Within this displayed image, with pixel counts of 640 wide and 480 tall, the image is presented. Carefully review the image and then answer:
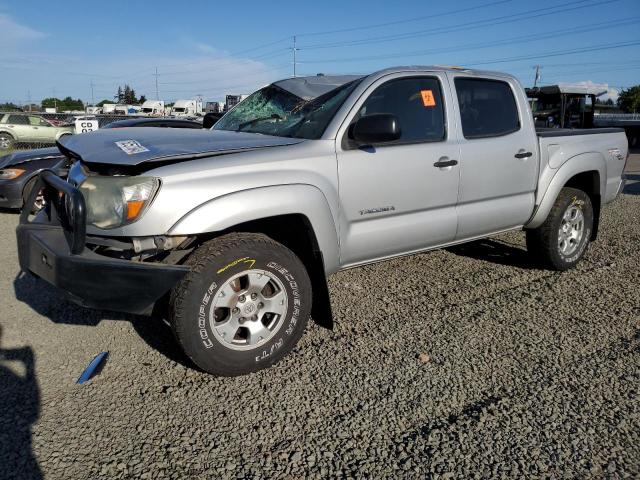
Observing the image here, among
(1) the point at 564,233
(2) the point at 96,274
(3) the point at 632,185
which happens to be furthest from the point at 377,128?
(3) the point at 632,185

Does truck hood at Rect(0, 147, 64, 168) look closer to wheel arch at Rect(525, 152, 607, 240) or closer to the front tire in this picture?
the front tire

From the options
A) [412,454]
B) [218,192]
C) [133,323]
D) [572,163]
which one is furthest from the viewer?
[572,163]

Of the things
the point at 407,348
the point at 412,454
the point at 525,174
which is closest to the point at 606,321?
the point at 525,174

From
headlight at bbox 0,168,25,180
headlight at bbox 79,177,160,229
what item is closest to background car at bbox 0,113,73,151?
headlight at bbox 0,168,25,180

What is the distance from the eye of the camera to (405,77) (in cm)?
383

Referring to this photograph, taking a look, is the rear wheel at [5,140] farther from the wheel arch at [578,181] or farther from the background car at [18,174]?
the wheel arch at [578,181]

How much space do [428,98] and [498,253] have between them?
252cm

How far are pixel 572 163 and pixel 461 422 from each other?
3.14 m

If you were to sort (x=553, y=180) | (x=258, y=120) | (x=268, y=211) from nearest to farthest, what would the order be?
1. (x=268, y=211)
2. (x=258, y=120)
3. (x=553, y=180)

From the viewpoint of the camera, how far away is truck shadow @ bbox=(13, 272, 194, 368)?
3.45m

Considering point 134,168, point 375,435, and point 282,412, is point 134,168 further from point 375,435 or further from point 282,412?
point 375,435

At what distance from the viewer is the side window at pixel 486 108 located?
4141 mm

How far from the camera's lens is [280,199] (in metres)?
3.01

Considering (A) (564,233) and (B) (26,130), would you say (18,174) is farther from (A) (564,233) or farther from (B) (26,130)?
(B) (26,130)
